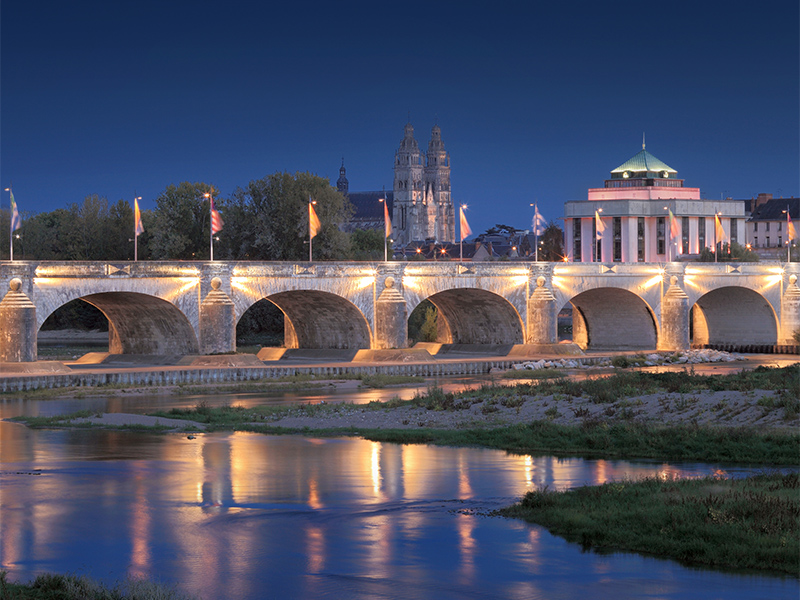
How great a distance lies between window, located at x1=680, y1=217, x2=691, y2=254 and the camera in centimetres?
13100

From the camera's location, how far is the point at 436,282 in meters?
79.2

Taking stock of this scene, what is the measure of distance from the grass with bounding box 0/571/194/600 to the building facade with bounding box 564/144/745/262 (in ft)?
371

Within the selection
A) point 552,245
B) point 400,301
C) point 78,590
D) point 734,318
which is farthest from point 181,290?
point 552,245

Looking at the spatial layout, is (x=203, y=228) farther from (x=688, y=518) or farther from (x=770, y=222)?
(x=770, y=222)

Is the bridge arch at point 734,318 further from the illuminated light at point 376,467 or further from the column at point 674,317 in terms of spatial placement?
the illuminated light at point 376,467

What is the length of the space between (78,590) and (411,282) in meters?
61.6

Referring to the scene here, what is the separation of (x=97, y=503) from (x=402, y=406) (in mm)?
21392

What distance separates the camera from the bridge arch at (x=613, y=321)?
93625 mm

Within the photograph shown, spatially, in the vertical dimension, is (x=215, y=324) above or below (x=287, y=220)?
below

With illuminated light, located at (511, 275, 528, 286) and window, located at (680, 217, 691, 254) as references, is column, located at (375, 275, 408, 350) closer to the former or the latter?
illuminated light, located at (511, 275, 528, 286)

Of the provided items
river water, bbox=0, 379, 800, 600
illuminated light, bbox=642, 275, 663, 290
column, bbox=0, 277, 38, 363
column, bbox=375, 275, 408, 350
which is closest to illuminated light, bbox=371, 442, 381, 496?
river water, bbox=0, 379, 800, 600

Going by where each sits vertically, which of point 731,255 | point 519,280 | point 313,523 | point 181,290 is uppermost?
point 731,255

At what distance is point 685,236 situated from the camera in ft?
432

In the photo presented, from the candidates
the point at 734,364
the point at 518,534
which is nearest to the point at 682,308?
the point at 734,364
